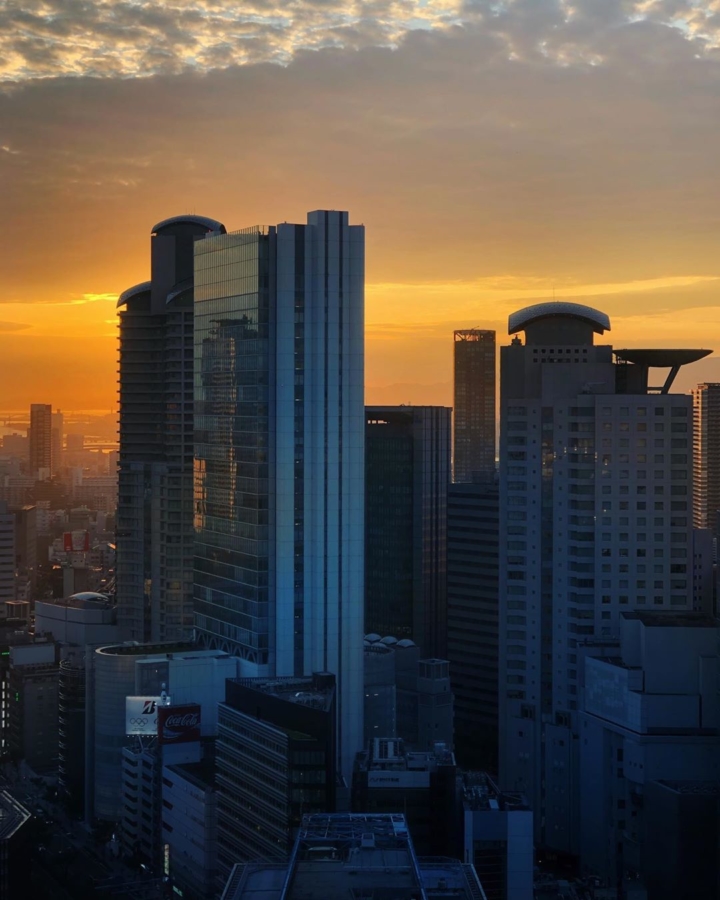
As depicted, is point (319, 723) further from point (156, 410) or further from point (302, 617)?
point (156, 410)

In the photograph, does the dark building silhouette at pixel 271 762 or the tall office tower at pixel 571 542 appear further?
the tall office tower at pixel 571 542

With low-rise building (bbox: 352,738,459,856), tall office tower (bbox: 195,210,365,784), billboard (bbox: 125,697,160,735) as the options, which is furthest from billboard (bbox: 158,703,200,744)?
low-rise building (bbox: 352,738,459,856)

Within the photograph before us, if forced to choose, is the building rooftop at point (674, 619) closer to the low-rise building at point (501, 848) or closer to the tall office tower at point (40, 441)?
the low-rise building at point (501, 848)

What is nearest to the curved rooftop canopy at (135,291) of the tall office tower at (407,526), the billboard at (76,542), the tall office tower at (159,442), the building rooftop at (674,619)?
the tall office tower at (159,442)

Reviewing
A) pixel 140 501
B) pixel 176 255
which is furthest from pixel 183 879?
pixel 176 255

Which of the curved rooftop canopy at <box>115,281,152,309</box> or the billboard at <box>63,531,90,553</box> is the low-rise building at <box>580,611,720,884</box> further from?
the billboard at <box>63,531,90,553</box>

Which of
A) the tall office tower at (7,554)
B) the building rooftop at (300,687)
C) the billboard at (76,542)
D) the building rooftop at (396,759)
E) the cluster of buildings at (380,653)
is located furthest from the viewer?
the billboard at (76,542)
